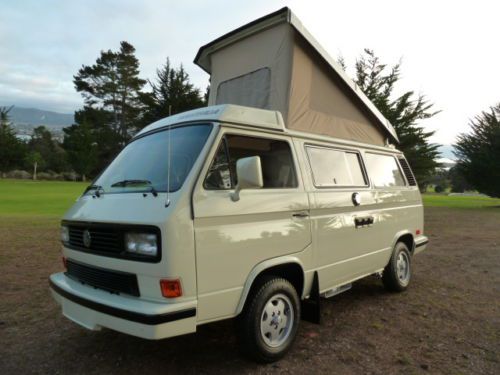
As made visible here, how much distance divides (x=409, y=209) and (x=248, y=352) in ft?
12.6

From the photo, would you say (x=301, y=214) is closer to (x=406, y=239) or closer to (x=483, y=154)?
(x=406, y=239)

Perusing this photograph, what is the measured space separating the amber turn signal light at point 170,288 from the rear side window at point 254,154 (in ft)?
2.68

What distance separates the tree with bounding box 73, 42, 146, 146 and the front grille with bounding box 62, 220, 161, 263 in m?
57.4

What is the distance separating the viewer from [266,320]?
3613 millimetres

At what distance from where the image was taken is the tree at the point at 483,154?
28.5 metres

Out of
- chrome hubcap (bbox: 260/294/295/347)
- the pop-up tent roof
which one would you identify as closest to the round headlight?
chrome hubcap (bbox: 260/294/295/347)

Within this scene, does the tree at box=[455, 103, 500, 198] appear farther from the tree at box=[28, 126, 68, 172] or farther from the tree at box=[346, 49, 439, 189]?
the tree at box=[28, 126, 68, 172]

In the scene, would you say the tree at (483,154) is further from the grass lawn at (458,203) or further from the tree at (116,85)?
the tree at (116,85)

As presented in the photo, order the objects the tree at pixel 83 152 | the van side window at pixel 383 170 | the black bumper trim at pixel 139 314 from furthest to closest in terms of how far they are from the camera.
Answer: the tree at pixel 83 152 → the van side window at pixel 383 170 → the black bumper trim at pixel 139 314

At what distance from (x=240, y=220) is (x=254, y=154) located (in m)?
0.81

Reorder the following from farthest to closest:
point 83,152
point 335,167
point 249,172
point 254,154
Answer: point 83,152, point 335,167, point 254,154, point 249,172

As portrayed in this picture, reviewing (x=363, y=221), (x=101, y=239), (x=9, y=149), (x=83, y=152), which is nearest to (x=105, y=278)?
(x=101, y=239)

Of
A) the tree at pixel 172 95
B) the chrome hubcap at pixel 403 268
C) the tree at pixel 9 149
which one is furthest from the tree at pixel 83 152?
the chrome hubcap at pixel 403 268

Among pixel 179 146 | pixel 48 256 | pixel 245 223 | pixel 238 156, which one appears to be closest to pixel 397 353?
pixel 245 223
